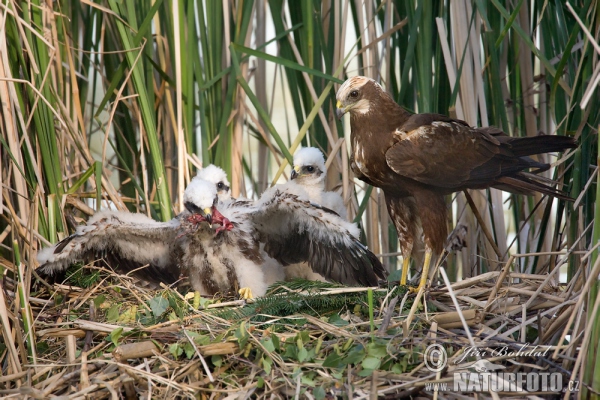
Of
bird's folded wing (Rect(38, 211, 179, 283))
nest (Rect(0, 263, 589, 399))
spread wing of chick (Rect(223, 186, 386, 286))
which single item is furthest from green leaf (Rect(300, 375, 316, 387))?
bird's folded wing (Rect(38, 211, 179, 283))

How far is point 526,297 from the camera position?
259 centimetres

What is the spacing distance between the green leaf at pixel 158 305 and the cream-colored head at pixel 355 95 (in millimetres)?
1112

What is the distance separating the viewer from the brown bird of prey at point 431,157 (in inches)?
113

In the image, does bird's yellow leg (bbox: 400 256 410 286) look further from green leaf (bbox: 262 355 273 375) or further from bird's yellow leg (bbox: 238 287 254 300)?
green leaf (bbox: 262 355 273 375)

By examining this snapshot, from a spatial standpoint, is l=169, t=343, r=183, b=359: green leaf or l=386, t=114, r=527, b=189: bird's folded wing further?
l=386, t=114, r=527, b=189: bird's folded wing

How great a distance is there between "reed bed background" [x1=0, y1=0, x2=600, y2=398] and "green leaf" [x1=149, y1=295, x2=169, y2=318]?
0.45 m

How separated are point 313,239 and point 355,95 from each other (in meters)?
0.73

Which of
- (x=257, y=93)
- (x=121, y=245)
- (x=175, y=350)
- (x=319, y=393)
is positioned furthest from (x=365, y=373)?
(x=257, y=93)

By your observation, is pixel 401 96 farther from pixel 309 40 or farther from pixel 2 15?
pixel 2 15

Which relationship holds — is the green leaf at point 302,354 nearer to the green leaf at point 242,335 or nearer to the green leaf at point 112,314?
the green leaf at point 242,335

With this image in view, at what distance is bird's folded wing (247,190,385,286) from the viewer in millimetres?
2986

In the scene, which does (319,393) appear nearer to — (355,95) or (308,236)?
(308,236)

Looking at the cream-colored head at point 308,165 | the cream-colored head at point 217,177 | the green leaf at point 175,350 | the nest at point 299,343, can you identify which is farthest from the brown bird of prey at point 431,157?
the green leaf at point 175,350

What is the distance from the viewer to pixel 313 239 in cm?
324
